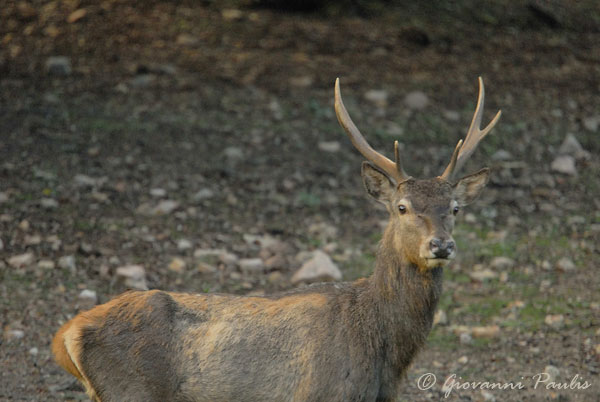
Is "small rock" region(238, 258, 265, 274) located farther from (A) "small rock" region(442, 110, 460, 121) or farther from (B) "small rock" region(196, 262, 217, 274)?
(A) "small rock" region(442, 110, 460, 121)

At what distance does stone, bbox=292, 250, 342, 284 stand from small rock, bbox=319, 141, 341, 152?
3080 millimetres

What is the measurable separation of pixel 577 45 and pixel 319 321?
36.0 feet

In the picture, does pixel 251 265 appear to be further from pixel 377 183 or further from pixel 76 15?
pixel 76 15

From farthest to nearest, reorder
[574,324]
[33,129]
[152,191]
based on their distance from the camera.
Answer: [33,129] → [152,191] → [574,324]

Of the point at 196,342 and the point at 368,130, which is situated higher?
the point at 196,342

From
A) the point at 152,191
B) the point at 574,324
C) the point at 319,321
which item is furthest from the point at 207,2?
the point at 319,321

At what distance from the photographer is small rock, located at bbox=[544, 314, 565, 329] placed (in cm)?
843

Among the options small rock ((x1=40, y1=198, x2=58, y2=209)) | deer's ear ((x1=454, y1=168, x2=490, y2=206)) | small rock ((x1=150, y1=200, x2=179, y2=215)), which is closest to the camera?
deer's ear ((x1=454, y1=168, x2=490, y2=206))

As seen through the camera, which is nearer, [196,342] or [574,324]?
[196,342]

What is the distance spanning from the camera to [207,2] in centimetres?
1481

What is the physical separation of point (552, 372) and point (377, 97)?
650 cm

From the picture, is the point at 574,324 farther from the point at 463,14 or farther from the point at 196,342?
the point at 463,14

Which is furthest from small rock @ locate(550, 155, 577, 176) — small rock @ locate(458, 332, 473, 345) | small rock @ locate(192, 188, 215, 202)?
small rock @ locate(192, 188, 215, 202)

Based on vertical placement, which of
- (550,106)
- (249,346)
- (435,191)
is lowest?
(550,106)
